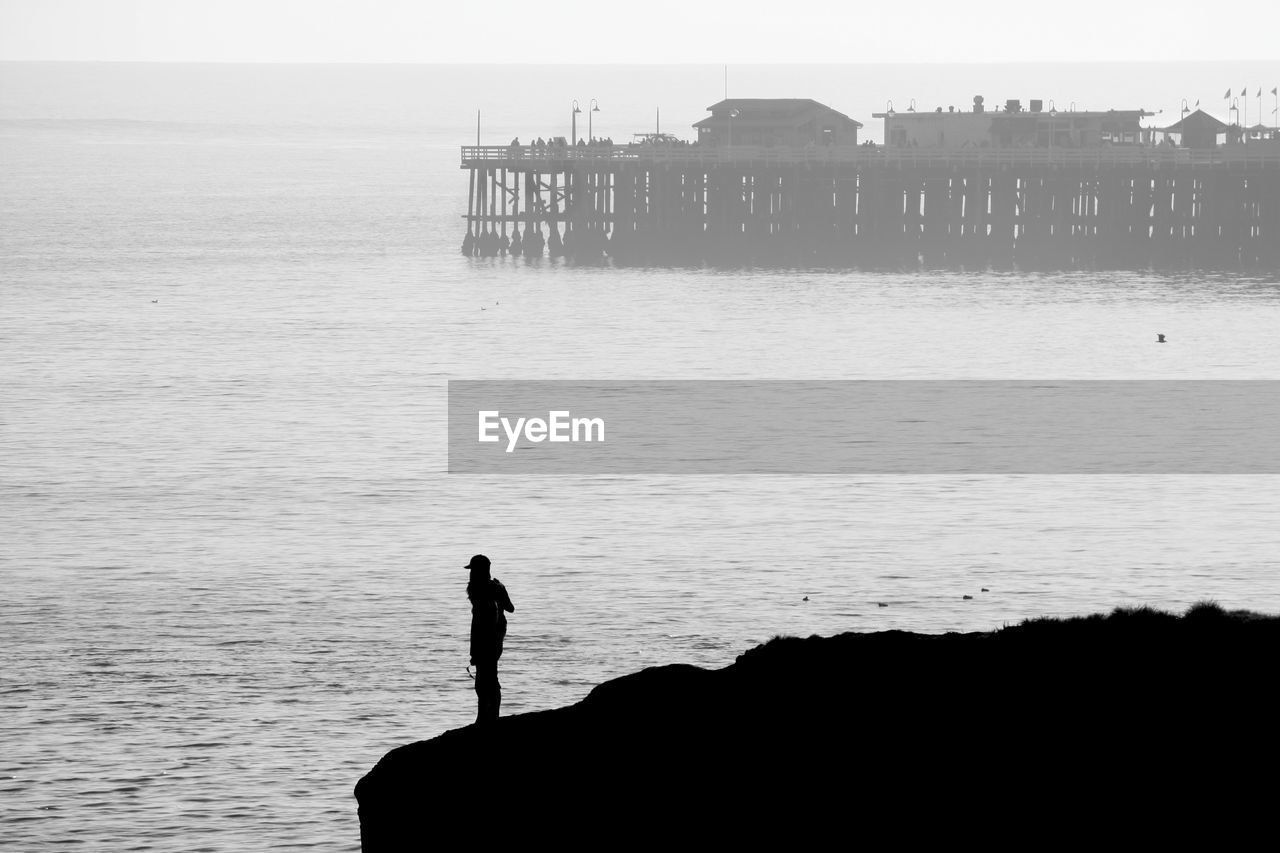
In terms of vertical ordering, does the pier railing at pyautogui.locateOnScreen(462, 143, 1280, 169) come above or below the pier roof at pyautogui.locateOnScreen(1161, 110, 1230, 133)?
below

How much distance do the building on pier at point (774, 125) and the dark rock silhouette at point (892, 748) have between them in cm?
7721

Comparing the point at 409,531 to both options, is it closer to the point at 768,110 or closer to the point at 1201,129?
the point at 768,110

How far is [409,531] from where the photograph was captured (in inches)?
1318

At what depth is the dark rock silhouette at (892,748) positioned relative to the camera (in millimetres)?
13898

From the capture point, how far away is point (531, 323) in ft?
224

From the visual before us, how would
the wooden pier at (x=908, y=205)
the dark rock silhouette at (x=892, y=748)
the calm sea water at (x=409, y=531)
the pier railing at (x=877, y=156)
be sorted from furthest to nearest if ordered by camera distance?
the wooden pier at (x=908, y=205) → the pier railing at (x=877, y=156) → the calm sea water at (x=409, y=531) → the dark rock silhouette at (x=892, y=748)

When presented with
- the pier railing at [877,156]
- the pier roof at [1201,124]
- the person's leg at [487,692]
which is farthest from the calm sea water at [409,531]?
the pier roof at [1201,124]

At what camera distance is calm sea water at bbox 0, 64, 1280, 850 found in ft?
68.9

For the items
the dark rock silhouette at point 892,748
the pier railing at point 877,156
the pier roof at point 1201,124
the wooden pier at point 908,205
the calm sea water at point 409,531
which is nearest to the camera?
the dark rock silhouette at point 892,748

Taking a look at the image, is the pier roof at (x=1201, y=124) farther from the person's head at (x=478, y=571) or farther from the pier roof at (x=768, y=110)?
the person's head at (x=478, y=571)

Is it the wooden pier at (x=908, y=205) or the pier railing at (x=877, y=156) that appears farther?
the wooden pier at (x=908, y=205)

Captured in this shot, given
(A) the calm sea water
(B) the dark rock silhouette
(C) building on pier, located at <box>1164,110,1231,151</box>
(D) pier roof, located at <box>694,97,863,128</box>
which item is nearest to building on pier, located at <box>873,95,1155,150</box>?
(C) building on pier, located at <box>1164,110,1231,151</box>

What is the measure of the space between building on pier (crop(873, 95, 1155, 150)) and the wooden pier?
7.30 feet

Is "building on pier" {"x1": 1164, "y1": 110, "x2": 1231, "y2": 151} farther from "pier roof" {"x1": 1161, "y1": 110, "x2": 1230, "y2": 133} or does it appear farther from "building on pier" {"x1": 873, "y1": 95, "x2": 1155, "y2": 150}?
"building on pier" {"x1": 873, "y1": 95, "x2": 1155, "y2": 150}
